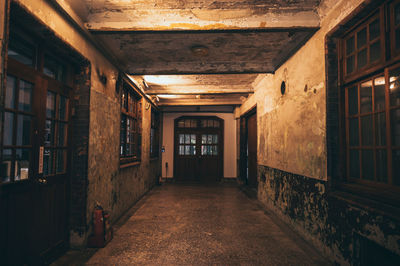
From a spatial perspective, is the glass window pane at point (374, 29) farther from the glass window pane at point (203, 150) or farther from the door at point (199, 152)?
the glass window pane at point (203, 150)

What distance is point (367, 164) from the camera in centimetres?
228

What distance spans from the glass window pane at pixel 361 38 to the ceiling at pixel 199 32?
1.94ft

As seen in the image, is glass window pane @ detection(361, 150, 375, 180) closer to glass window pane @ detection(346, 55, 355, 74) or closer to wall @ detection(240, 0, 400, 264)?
wall @ detection(240, 0, 400, 264)

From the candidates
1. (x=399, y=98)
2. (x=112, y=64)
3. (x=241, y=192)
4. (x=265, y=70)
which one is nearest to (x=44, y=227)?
(x=112, y=64)

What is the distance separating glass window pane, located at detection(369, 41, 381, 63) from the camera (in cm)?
211

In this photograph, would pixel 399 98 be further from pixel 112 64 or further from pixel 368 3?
pixel 112 64

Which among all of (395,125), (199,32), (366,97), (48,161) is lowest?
(48,161)

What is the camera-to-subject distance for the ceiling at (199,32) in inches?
107

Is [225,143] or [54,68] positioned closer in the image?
[54,68]

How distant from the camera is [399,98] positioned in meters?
1.90

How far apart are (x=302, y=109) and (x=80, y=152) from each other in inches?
119

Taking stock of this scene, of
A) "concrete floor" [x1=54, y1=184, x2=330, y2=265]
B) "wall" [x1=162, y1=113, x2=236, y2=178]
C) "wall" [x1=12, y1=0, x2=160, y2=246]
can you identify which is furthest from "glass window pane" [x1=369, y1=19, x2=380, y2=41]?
"wall" [x1=162, y1=113, x2=236, y2=178]

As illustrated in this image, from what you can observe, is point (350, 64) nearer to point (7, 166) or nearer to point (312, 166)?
point (312, 166)

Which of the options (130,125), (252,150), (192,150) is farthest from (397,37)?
(192,150)
